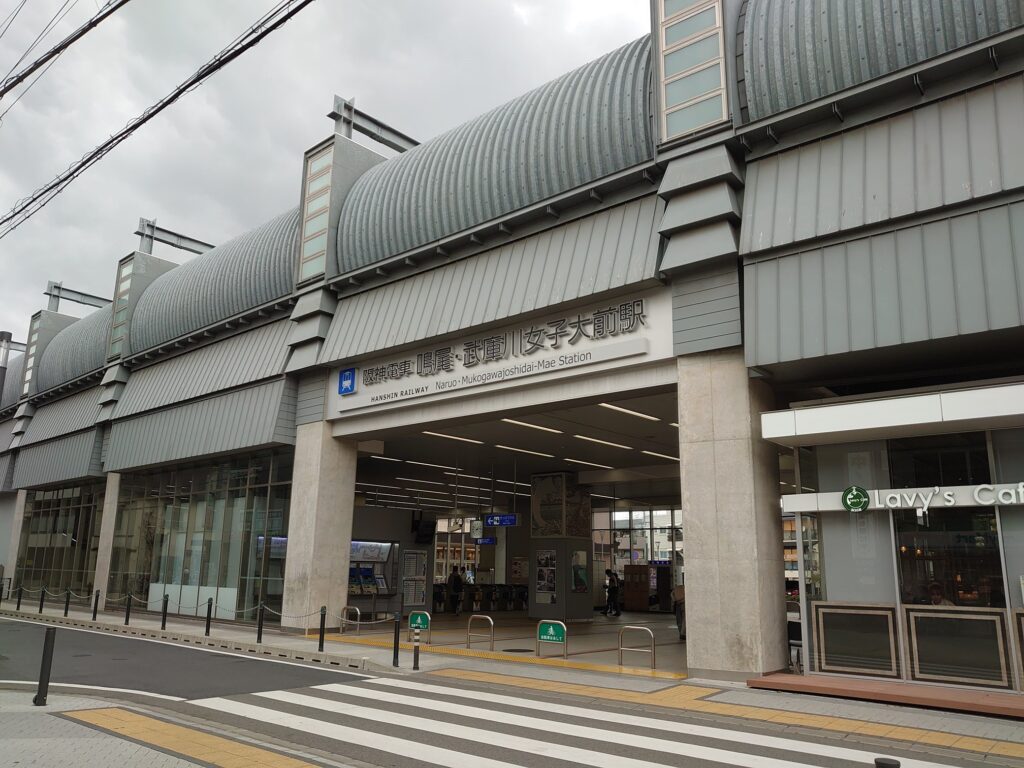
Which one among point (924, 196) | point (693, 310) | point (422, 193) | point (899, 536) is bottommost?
point (899, 536)

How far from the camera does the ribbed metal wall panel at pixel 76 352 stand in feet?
106

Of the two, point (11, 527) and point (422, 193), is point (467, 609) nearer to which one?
point (422, 193)

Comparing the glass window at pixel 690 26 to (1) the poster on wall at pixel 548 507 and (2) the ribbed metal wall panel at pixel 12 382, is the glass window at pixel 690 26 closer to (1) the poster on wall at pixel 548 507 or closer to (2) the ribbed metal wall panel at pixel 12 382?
(1) the poster on wall at pixel 548 507

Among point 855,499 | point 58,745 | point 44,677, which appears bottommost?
point 58,745

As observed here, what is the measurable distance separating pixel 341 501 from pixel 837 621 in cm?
1318

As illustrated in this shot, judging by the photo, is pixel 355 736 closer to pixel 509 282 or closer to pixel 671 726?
pixel 671 726

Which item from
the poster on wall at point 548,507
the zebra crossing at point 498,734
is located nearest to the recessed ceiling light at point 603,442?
the poster on wall at point 548,507

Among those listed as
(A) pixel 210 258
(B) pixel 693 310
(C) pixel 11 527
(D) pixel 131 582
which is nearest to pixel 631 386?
(B) pixel 693 310

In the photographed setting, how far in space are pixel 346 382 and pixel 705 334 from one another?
10.5 meters

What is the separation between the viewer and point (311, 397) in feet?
69.5

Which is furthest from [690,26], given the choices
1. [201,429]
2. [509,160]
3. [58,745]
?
[201,429]

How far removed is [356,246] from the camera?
2023 centimetres

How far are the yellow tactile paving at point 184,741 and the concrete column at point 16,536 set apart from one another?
1363 inches

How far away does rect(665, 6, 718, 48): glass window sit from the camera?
1352 centimetres
